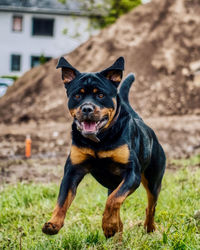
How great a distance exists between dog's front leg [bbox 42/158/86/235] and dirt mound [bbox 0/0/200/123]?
1052 centimetres

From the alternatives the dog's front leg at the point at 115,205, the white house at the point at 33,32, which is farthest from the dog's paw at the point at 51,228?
the white house at the point at 33,32

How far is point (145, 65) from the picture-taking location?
1609 cm

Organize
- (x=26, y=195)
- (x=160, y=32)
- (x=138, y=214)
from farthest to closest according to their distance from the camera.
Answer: (x=160, y=32) < (x=26, y=195) < (x=138, y=214)

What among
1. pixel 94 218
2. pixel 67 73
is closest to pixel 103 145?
pixel 67 73

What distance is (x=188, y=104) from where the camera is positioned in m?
15.4

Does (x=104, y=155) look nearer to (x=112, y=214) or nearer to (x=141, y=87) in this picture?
(x=112, y=214)

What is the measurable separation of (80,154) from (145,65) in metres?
11.8

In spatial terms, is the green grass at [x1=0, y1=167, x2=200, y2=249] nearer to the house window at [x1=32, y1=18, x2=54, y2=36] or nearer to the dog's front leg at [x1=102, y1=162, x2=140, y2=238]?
the dog's front leg at [x1=102, y1=162, x2=140, y2=238]

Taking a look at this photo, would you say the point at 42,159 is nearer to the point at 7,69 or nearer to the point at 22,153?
the point at 22,153

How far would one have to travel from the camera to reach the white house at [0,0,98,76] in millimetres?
41438

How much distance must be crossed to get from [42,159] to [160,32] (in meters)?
7.10

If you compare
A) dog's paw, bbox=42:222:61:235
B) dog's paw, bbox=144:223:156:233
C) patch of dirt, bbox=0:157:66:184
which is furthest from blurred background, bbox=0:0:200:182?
dog's paw, bbox=42:222:61:235

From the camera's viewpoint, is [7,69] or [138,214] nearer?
[138,214]

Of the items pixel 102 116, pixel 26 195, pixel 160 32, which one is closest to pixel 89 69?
pixel 160 32
